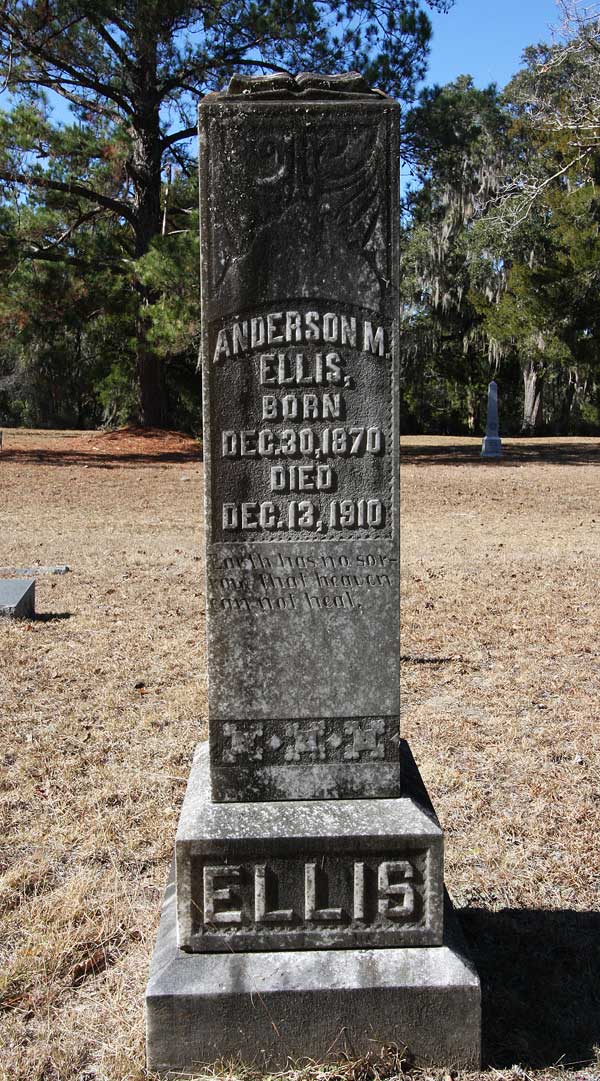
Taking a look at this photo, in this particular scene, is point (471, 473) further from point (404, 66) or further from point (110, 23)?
point (110, 23)

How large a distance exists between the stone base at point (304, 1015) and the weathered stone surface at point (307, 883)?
10cm

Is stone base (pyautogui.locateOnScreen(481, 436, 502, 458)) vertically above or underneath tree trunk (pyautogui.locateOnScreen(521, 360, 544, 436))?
underneath

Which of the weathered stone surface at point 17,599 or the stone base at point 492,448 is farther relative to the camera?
the stone base at point 492,448

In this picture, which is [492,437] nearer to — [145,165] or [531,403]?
[145,165]

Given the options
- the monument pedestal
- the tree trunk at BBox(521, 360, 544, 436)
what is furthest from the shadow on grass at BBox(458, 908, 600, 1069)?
the tree trunk at BBox(521, 360, 544, 436)

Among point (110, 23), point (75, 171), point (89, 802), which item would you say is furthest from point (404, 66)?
point (89, 802)

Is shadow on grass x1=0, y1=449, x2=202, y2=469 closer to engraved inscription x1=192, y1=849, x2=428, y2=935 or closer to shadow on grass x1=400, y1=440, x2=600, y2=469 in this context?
shadow on grass x1=400, y1=440, x2=600, y2=469

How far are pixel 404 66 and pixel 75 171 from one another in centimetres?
673

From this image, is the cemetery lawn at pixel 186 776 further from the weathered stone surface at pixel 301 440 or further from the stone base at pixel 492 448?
the stone base at pixel 492 448

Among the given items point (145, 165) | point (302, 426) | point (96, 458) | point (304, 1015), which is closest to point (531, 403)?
point (145, 165)

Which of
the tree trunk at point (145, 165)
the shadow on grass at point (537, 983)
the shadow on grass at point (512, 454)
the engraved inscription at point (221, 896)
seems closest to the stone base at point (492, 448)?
the shadow on grass at point (512, 454)

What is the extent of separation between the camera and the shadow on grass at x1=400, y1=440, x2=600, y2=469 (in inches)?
830

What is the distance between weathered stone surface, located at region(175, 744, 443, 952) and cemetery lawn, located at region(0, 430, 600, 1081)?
1.14 ft

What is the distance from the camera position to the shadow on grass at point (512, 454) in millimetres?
21078
